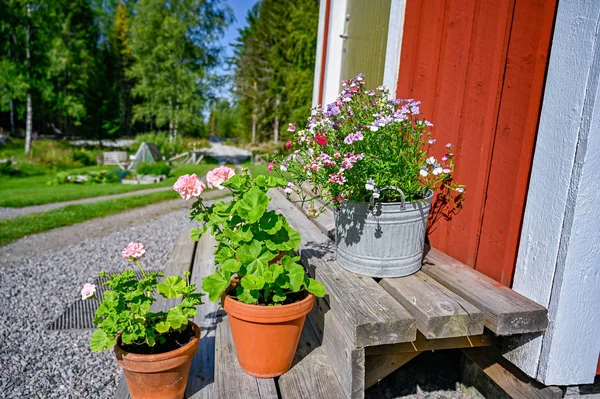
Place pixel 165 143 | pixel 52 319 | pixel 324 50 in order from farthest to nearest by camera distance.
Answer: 1. pixel 165 143
2. pixel 324 50
3. pixel 52 319

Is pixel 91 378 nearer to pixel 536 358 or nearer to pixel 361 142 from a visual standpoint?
pixel 361 142

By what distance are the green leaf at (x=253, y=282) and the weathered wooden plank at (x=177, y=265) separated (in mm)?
632

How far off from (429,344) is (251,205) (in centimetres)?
91

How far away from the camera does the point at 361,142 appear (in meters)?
1.69

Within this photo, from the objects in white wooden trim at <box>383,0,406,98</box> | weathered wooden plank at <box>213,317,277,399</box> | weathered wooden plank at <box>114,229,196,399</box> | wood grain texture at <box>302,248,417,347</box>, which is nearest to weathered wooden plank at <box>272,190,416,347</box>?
wood grain texture at <box>302,248,417,347</box>

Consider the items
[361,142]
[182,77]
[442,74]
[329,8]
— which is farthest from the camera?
[182,77]

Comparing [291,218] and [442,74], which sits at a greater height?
[442,74]

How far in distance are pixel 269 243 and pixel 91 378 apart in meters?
1.43

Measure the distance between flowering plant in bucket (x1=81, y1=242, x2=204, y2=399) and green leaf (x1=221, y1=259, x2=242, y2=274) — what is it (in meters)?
0.18

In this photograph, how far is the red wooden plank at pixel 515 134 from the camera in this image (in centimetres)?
155

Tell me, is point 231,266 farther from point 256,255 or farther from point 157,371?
point 157,371

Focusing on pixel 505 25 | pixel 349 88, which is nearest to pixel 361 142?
pixel 349 88

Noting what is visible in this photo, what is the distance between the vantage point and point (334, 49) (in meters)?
4.17

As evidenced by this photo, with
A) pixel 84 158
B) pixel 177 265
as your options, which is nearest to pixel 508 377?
pixel 177 265
